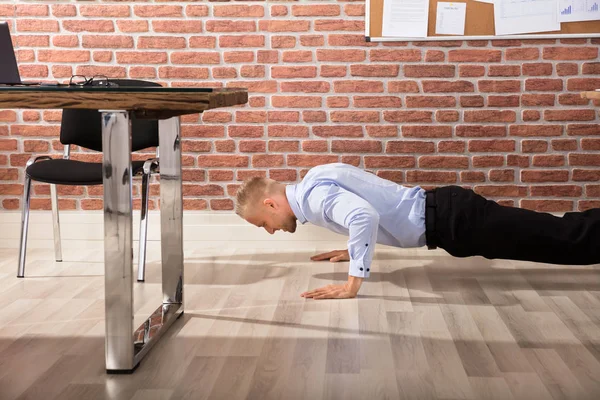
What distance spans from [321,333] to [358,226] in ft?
1.35

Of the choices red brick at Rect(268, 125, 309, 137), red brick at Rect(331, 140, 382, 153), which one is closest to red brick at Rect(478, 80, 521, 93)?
red brick at Rect(331, 140, 382, 153)

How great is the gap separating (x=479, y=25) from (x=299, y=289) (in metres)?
1.52

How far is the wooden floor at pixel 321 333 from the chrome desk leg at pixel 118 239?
76 millimetres

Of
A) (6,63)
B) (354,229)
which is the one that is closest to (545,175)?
(354,229)

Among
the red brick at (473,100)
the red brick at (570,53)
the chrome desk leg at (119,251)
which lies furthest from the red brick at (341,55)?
the chrome desk leg at (119,251)

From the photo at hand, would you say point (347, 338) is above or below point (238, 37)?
below

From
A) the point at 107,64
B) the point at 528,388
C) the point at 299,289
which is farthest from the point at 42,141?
the point at 528,388

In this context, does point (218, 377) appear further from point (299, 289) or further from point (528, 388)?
point (299, 289)

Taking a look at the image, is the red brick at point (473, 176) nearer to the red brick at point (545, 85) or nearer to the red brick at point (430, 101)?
the red brick at point (430, 101)

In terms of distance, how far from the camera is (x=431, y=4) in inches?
146

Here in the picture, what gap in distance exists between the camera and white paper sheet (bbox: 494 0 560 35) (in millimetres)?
3682

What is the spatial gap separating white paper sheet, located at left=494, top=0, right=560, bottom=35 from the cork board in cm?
2

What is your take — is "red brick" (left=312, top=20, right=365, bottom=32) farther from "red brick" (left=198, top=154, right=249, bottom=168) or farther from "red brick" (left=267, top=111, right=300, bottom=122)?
"red brick" (left=198, top=154, right=249, bottom=168)

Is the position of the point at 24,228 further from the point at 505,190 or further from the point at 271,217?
the point at 505,190
